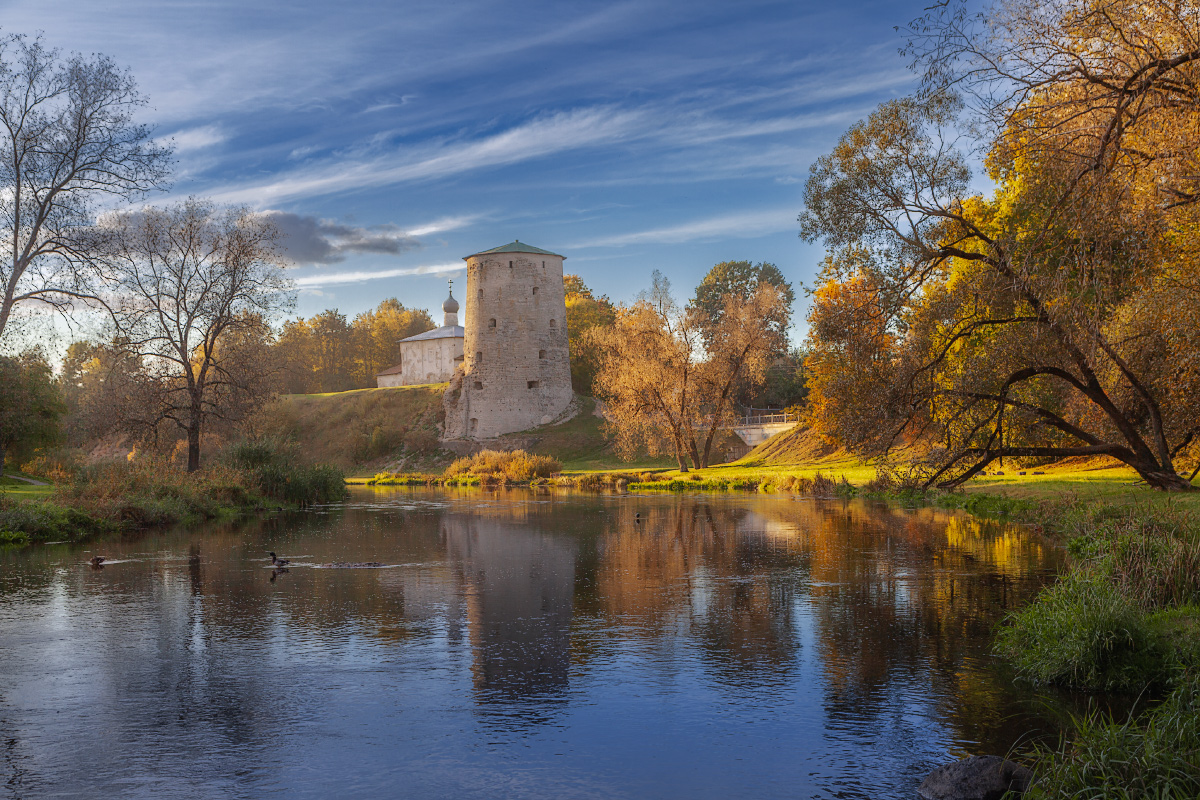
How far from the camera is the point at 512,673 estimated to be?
8.85 meters

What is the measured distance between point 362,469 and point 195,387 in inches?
1208

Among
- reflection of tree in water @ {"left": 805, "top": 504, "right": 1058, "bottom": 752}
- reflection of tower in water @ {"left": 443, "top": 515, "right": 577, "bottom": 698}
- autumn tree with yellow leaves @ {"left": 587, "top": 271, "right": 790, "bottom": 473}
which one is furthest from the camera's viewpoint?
autumn tree with yellow leaves @ {"left": 587, "top": 271, "right": 790, "bottom": 473}

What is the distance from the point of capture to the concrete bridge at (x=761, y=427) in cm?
5262

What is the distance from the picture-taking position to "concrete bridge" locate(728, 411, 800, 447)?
173ft

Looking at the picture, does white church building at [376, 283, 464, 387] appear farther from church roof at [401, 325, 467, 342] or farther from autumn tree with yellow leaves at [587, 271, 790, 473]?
autumn tree with yellow leaves at [587, 271, 790, 473]

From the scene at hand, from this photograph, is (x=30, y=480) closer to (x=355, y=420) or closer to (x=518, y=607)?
(x=518, y=607)

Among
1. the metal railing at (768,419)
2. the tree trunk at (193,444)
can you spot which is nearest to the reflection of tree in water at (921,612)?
→ the tree trunk at (193,444)

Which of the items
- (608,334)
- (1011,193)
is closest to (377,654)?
(1011,193)

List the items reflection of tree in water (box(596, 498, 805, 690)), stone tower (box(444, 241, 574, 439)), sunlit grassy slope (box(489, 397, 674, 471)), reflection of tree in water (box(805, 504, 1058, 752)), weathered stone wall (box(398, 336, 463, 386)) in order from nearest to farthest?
reflection of tree in water (box(805, 504, 1058, 752)) → reflection of tree in water (box(596, 498, 805, 690)) → sunlit grassy slope (box(489, 397, 674, 471)) → stone tower (box(444, 241, 574, 439)) → weathered stone wall (box(398, 336, 463, 386))

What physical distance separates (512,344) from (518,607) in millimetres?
52631

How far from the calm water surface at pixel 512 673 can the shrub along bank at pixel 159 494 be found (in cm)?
289

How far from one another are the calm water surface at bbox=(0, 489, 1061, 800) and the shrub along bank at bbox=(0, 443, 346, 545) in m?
2.89

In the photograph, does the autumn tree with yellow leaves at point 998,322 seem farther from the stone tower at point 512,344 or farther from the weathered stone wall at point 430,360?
the weathered stone wall at point 430,360

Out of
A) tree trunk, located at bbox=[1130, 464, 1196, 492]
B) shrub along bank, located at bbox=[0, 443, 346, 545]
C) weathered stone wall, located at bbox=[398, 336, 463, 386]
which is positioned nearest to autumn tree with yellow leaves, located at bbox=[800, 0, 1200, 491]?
tree trunk, located at bbox=[1130, 464, 1196, 492]
